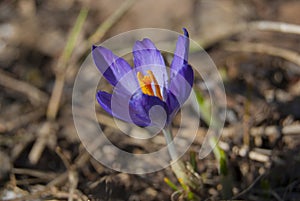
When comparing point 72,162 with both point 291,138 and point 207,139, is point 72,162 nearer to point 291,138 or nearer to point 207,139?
point 207,139

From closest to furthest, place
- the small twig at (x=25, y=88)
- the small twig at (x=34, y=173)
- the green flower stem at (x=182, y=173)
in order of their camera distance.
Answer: the green flower stem at (x=182, y=173) < the small twig at (x=34, y=173) < the small twig at (x=25, y=88)

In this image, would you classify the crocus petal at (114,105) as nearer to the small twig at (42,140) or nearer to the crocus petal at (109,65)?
the crocus petal at (109,65)

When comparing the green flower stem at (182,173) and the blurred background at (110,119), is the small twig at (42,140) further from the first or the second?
the green flower stem at (182,173)

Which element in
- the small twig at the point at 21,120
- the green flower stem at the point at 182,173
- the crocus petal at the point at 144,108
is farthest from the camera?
the small twig at the point at 21,120

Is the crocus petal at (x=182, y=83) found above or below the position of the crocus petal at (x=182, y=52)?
below

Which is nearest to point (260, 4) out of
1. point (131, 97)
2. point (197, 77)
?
point (197, 77)

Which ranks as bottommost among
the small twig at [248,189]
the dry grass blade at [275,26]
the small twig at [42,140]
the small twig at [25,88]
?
the small twig at [248,189]

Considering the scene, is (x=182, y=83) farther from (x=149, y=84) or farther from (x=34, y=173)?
(x=34, y=173)

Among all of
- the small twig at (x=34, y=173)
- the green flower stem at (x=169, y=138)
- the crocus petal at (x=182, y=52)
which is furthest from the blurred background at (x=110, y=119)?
the crocus petal at (x=182, y=52)

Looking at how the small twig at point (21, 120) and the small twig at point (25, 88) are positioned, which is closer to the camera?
the small twig at point (21, 120)
